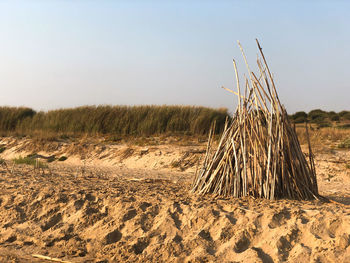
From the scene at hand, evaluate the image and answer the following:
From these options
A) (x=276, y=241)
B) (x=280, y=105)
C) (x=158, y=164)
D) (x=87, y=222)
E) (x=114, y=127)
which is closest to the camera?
(x=276, y=241)

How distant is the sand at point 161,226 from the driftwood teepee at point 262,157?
0.64ft

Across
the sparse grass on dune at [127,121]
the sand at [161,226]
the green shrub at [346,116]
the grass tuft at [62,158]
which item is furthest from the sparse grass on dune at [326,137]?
the green shrub at [346,116]

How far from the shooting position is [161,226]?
3.38 m

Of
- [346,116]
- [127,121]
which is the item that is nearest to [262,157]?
[127,121]

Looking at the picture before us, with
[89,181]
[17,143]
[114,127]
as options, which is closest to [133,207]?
[89,181]

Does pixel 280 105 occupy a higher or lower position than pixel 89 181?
higher

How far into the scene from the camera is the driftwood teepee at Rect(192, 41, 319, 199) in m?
3.88

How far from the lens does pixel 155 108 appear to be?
12.5m

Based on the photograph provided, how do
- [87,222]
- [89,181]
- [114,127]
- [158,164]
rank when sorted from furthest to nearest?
[114,127] → [158,164] → [89,181] → [87,222]

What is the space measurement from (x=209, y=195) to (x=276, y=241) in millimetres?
1275

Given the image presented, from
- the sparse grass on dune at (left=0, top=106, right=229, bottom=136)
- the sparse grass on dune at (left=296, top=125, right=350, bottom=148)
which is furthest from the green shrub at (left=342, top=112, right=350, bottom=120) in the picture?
the sparse grass on dune at (left=0, top=106, right=229, bottom=136)

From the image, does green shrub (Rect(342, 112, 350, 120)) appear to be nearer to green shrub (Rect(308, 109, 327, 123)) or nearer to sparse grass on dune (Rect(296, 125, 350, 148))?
green shrub (Rect(308, 109, 327, 123))

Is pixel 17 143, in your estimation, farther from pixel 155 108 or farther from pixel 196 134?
pixel 196 134

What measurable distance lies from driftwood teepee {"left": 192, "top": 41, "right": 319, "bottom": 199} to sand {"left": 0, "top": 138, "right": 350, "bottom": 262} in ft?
0.64
